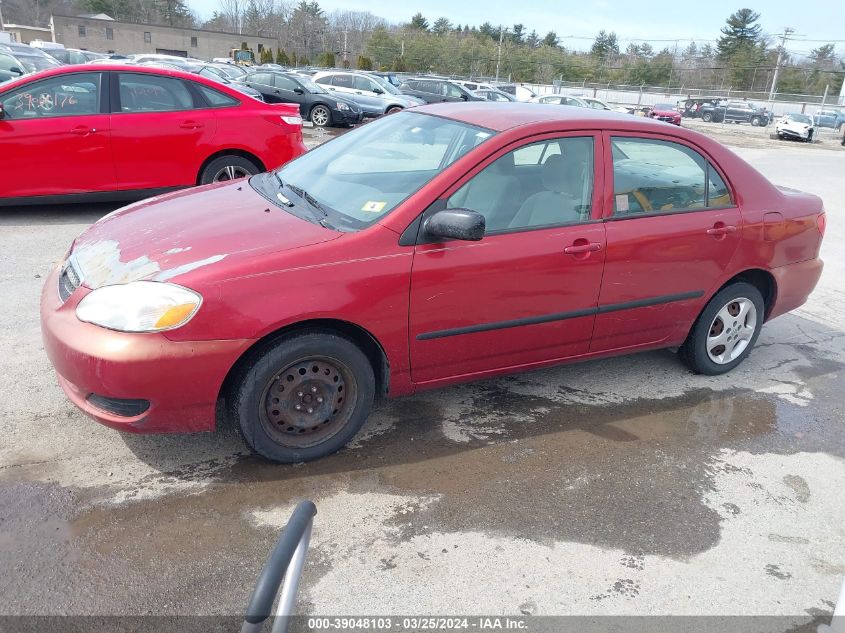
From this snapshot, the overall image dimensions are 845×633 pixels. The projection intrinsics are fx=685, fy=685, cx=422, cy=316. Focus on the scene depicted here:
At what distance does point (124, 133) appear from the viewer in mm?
6953

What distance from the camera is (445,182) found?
3350 millimetres

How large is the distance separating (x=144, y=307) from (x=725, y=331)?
11.7 ft

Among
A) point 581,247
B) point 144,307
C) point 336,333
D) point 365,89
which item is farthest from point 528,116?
point 365,89

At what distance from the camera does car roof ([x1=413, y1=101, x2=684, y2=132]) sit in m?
3.73

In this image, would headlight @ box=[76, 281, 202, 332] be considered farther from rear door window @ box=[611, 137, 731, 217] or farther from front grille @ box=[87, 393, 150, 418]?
rear door window @ box=[611, 137, 731, 217]

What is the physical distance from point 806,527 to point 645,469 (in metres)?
0.73

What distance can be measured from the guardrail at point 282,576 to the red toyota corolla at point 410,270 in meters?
1.39

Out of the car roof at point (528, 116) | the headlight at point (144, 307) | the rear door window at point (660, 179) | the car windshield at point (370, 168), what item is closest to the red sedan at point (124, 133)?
the car windshield at point (370, 168)

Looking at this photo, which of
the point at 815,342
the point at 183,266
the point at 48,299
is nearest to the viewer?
the point at 183,266

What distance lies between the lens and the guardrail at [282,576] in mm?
1462

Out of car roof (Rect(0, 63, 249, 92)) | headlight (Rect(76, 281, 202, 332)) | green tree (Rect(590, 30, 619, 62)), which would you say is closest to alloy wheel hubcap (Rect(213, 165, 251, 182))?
car roof (Rect(0, 63, 249, 92))

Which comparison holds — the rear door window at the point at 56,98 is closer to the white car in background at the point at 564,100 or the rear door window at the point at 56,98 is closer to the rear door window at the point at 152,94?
the rear door window at the point at 152,94

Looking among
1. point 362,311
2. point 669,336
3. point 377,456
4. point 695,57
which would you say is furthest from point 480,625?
point 695,57

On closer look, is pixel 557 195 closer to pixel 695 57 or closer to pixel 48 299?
pixel 48 299
